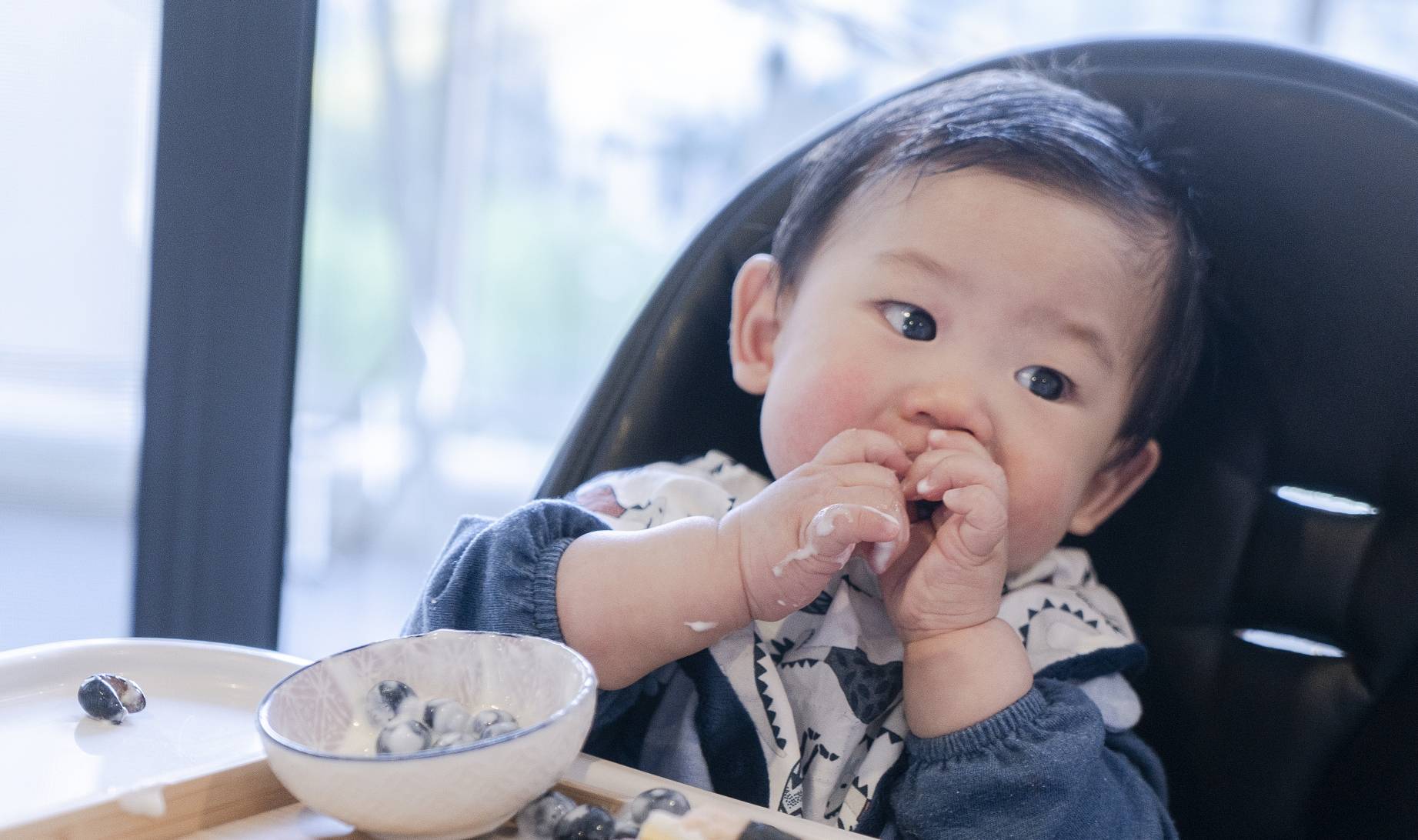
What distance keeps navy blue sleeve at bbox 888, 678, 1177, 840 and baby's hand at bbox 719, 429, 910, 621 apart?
0.13m

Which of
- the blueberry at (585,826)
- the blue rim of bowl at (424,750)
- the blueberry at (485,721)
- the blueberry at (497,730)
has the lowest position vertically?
the blueberry at (585,826)

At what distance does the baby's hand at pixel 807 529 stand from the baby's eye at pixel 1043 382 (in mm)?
174

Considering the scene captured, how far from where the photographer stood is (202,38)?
38.7 inches

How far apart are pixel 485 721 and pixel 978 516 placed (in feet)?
1.15

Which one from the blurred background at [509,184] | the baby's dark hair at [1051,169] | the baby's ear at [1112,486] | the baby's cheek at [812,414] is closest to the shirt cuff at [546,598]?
the baby's cheek at [812,414]

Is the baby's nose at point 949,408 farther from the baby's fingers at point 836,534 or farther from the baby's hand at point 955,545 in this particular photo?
the baby's fingers at point 836,534

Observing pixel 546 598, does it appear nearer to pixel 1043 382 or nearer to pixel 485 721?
pixel 485 721

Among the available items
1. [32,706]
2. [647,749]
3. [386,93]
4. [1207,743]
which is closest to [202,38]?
[32,706]

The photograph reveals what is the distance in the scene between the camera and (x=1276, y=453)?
33.8 inches

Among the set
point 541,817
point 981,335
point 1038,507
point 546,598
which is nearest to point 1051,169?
point 981,335

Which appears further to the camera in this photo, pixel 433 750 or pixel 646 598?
pixel 646 598

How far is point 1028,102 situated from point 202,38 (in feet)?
2.36

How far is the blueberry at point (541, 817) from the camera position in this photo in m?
0.50

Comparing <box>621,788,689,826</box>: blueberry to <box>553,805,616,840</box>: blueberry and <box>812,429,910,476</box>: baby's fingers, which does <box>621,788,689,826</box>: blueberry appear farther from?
<box>812,429,910,476</box>: baby's fingers
